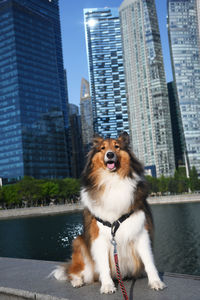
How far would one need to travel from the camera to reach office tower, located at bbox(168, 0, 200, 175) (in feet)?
470

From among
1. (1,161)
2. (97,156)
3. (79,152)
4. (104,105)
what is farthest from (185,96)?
(97,156)

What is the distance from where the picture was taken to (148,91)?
159125mm

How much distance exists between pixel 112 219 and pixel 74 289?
3.49ft

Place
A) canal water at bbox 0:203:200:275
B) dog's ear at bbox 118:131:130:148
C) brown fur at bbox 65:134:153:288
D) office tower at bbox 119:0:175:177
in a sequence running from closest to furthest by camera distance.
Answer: brown fur at bbox 65:134:153:288 < dog's ear at bbox 118:131:130:148 < canal water at bbox 0:203:200:275 < office tower at bbox 119:0:175:177

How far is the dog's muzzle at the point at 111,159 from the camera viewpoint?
4.32 m

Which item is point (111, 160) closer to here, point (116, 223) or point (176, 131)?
point (116, 223)

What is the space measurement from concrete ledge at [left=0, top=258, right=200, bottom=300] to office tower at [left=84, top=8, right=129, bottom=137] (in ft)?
578

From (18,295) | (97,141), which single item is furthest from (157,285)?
(97,141)

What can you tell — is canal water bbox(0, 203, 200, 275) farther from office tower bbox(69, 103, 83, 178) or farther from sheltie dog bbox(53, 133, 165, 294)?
office tower bbox(69, 103, 83, 178)

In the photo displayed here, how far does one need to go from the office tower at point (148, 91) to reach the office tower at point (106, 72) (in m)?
18.7

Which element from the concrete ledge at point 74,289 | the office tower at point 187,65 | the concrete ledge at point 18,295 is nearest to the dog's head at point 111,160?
the concrete ledge at point 74,289

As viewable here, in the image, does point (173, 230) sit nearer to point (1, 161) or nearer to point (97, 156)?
point (97, 156)

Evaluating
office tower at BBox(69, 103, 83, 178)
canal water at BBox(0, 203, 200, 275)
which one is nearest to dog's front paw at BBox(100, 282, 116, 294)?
canal water at BBox(0, 203, 200, 275)

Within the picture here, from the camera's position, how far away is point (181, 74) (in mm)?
146125
